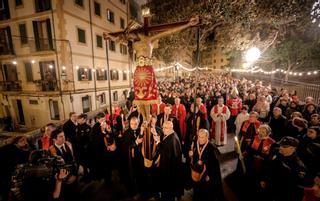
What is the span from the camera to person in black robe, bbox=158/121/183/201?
3549mm

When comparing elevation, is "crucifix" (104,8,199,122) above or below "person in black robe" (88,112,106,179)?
above

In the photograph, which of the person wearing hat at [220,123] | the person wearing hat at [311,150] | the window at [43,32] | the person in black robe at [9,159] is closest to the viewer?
the person in black robe at [9,159]

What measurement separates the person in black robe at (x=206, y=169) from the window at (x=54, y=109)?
16.0 m

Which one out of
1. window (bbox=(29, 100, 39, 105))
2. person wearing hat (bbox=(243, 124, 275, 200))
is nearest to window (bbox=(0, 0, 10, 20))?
window (bbox=(29, 100, 39, 105))

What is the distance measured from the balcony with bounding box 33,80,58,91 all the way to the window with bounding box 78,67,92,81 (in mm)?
2131

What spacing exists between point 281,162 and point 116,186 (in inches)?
155

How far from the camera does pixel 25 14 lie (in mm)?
15039

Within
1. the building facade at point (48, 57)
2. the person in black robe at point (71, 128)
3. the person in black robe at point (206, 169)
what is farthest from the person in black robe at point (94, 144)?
the building facade at point (48, 57)

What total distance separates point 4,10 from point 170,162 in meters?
22.3

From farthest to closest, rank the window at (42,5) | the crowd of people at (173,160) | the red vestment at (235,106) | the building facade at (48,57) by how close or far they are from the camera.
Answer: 1. the building facade at (48,57)
2. the window at (42,5)
3. the red vestment at (235,106)
4. the crowd of people at (173,160)

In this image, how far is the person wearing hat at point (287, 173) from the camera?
2.74 m

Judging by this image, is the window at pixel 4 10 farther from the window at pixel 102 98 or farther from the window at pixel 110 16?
the window at pixel 102 98

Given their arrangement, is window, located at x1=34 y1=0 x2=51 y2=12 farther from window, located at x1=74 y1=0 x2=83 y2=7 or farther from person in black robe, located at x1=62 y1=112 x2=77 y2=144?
person in black robe, located at x1=62 y1=112 x2=77 y2=144

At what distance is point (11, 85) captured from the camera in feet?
55.7
